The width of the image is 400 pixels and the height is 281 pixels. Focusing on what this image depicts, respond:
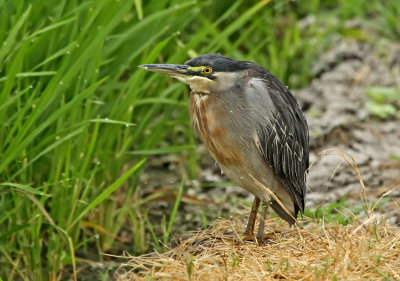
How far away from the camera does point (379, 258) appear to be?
350cm

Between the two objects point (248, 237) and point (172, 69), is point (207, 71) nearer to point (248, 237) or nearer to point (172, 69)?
point (172, 69)

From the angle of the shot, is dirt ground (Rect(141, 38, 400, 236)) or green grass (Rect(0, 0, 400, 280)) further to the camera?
dirt ground (Rect(141, 38, 400, 236))

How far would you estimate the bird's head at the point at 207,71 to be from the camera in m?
3.99

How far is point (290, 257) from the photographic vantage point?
378 centimetres

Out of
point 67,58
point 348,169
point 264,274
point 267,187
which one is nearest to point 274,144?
point 267,187

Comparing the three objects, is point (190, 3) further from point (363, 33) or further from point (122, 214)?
point (363, 33)

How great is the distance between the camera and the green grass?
13.3 ft

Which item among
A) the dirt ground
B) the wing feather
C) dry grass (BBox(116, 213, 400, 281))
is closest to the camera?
dry grass (BBox(116, 213, 400, 281))

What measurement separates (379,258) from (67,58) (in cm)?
191

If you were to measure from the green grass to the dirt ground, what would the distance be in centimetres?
43

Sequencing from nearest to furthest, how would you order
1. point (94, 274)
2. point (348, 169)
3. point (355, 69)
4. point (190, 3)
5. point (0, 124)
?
point (0, 124) < point (94, 274) < point (190, 3) < point (348, 169) < point (355, 69)

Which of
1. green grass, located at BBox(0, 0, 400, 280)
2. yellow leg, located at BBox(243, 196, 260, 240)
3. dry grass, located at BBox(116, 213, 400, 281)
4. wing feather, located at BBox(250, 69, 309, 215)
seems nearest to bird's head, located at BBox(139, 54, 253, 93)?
wing feather, located at BBox(250, 69, 309, 215)

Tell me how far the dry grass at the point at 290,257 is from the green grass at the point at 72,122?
0.45 metres

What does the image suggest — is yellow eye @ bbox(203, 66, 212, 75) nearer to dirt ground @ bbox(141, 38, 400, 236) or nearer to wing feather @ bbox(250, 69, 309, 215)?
wing feather @ bbox(250, 69, 309, 215)
